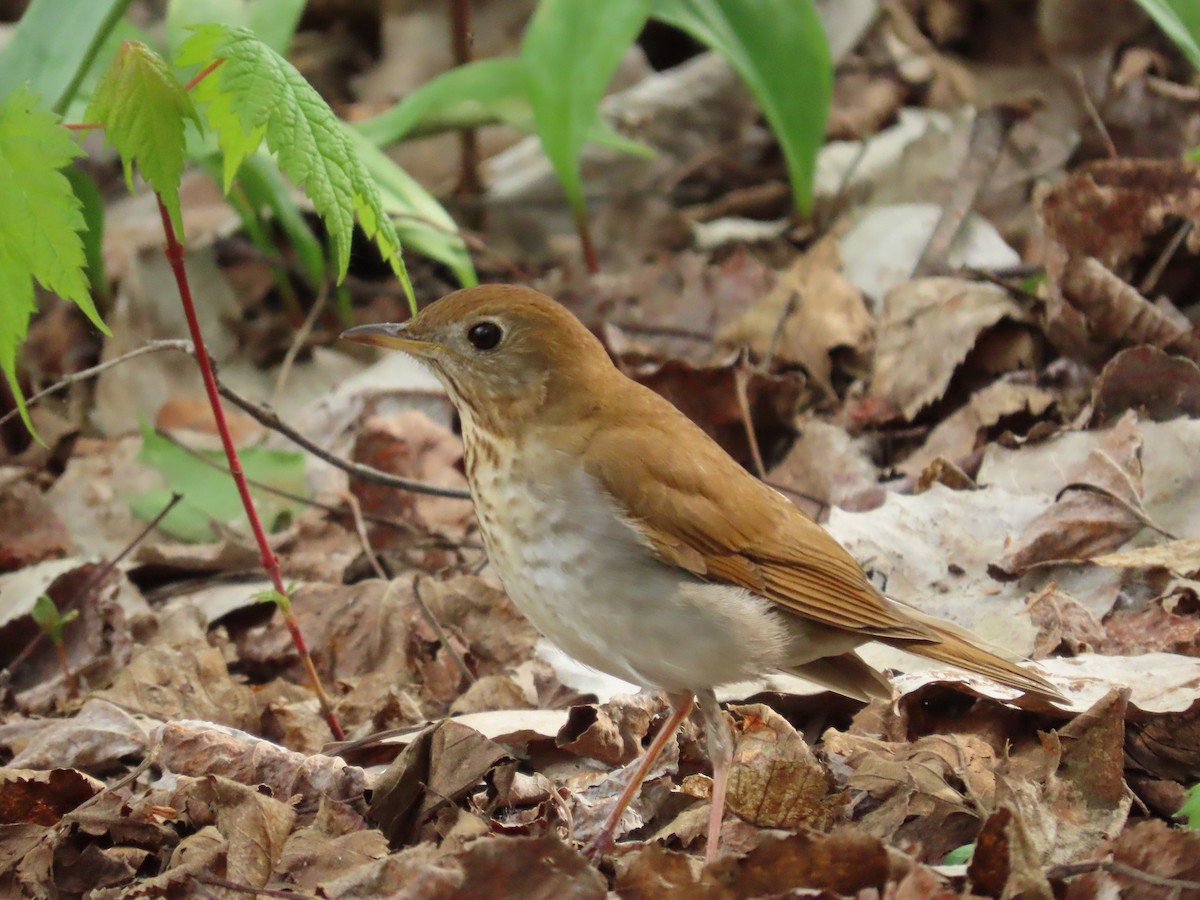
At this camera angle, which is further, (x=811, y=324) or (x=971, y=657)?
(x=811, y=324)

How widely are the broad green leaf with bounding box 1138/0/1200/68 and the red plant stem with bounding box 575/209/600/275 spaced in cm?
246

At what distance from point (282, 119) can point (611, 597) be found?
3.98 ft

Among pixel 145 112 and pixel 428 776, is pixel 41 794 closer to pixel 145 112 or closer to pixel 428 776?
pixel 428 776

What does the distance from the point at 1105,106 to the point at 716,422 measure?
2.74 metres

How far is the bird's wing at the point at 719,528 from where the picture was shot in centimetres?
317

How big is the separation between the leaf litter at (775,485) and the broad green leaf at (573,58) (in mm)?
870

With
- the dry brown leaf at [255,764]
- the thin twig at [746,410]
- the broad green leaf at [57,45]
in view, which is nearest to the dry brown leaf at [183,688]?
the dry brown leaf at [255,764]

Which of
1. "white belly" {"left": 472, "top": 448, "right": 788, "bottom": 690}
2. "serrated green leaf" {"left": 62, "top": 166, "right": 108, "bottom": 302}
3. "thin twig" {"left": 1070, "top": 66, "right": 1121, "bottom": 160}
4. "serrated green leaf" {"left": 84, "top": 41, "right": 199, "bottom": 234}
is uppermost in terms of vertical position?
"serrated green leaf" {"left": 84, "top": 41, "right": 199, "bottom": 234}

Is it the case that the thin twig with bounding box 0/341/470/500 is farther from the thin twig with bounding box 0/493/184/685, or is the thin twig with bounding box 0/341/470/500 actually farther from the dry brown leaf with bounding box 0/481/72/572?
the dry brown leaf with bounding box 0/481/72/572

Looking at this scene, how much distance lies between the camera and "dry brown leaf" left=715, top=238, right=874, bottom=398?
5.38 m

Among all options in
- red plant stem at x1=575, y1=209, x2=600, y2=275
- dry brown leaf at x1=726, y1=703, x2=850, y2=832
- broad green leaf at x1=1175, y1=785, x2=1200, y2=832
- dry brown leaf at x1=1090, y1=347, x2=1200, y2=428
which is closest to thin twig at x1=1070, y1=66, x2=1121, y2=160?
dry brown leaf at x1=1090, y1=347, x2=1200, y2=428

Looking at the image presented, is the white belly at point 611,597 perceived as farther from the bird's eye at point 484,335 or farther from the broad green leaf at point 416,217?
the broad green leaf at point 416,217

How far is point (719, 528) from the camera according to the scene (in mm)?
3227

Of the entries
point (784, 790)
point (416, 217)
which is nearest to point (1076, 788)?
point (784, 790)
